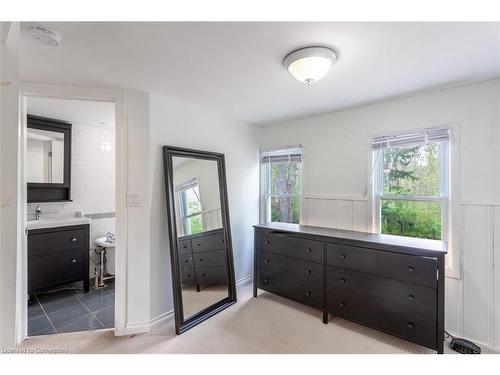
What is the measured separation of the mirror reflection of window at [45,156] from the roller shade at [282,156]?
2741 millimetres

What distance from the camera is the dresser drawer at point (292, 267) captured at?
2.49 metres

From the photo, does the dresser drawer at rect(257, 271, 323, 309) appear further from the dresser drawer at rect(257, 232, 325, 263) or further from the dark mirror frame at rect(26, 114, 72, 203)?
the dark mirror frame at rect(26, 114, 72, 203)

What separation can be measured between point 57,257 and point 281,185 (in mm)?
2939

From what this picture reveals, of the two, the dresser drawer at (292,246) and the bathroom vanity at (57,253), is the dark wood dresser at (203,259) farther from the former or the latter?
the bathroom vanity at (57,253)

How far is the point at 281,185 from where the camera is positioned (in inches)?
137

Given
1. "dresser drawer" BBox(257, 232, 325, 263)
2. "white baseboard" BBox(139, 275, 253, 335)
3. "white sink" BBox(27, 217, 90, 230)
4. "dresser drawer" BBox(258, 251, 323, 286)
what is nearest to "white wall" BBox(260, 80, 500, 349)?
"dresser drawer" BBox(257, 232, 325, 263)

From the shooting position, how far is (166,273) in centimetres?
247

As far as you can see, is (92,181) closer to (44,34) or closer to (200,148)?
(200,148)

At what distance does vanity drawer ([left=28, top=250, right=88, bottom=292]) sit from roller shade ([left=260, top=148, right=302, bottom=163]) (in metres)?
2.75

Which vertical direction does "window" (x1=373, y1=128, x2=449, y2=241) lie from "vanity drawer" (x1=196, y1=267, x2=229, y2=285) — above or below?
above

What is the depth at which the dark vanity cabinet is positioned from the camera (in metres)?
2.74

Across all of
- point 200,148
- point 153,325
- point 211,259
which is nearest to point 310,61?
point 200,148
